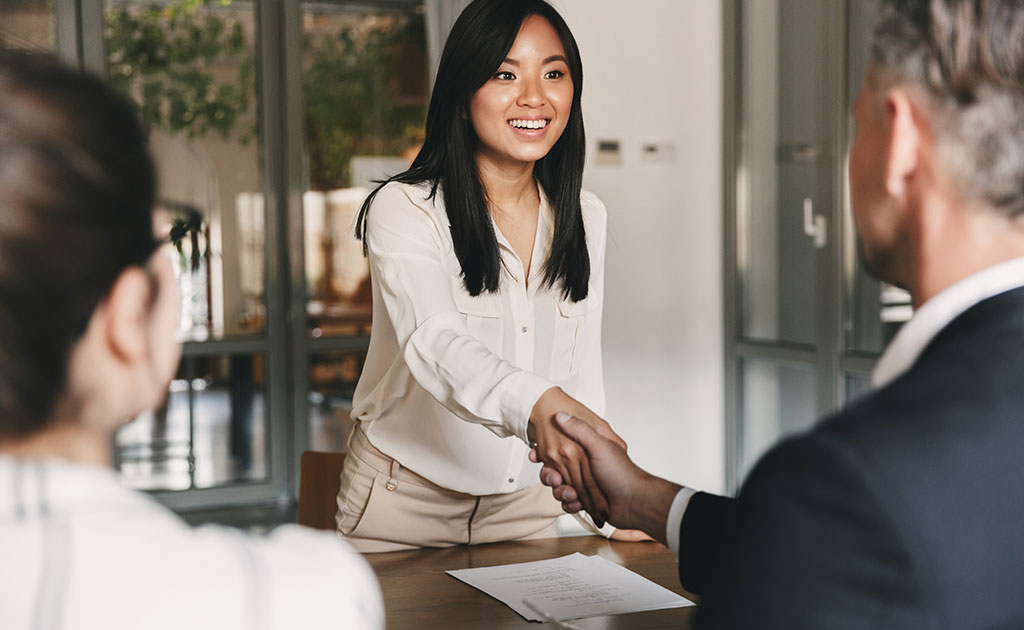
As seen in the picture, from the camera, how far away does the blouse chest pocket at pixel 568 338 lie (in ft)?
6.42

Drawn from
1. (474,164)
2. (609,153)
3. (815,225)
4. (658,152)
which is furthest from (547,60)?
(658,152)

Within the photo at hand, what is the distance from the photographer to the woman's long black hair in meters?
1.90

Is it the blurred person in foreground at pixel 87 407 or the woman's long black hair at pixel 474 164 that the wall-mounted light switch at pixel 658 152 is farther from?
the blurred person in foreground at pixel 87 407

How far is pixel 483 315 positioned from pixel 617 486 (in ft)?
1.67

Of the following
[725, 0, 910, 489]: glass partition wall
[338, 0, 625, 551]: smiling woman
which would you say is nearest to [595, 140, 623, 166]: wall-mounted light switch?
[725, 0, 910, 489]: glass partition wall

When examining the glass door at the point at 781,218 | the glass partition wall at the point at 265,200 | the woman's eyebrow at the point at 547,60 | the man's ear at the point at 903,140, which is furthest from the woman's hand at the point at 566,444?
the glass partition wall at the point at 265,200

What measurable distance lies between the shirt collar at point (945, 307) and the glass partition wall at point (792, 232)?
3.26 m

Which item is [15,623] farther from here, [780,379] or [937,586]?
[780,379]

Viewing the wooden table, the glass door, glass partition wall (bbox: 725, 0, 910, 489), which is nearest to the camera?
the wooden table

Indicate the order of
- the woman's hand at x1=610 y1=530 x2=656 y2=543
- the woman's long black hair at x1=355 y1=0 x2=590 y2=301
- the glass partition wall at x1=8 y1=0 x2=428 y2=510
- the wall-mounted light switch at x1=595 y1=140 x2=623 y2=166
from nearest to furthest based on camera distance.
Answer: the woman's hand at x1=610 y1=530 x2=656 y2=543
the woman's long black hair at x1=355 y1=0 x2=590 y2=301
the wall-mounted light switch at x1=595 y1=140 x2=623 y2=166
the glass partition wall at x1=8 y1=0 x2=428 y2=510

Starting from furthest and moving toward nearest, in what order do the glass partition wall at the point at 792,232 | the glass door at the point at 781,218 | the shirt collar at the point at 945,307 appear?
1. the glass door at the point at 781,218
2. the glass partition wall at the point at 792,232
3. the shirt collar at the point at 945,307

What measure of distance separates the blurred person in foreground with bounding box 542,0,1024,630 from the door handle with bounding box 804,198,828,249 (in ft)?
11.6

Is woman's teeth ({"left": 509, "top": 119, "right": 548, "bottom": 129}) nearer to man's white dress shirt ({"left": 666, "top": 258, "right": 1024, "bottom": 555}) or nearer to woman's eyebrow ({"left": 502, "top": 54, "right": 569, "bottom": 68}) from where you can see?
woman's eyebrow ({"left": 502, "top": 54, "right": 569, "bottom": 68})

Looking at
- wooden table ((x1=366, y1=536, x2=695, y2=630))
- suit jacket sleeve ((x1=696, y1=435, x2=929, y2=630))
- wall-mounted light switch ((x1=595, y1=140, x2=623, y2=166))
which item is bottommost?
wooden table ((x1=366, y1=536, x2=695, y2=630))
